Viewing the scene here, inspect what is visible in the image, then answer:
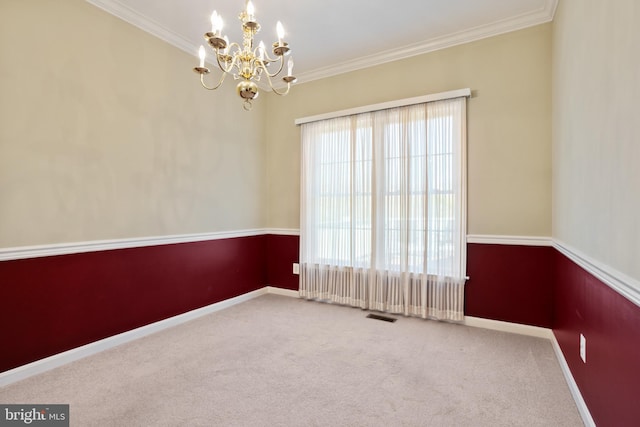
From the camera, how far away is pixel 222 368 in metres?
2.34

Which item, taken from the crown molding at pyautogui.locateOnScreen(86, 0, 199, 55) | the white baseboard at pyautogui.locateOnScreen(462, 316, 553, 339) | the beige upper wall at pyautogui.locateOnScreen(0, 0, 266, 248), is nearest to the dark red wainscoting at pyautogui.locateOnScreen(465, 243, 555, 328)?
the white baseboard at pyautogui.locateOnScreen(462, 316, 553, 339)

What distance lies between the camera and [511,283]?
118 inches

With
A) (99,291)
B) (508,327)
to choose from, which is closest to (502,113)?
(508,327)

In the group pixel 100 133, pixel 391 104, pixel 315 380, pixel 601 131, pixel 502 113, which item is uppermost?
pixel 391 104

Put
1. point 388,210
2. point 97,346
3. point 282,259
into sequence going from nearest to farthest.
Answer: point 97,346
point 388,210
point 282,259

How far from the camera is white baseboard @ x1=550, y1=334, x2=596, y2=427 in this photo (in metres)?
1.70

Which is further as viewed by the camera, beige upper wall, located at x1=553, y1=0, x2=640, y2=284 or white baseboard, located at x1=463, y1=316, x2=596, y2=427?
white baseboard, located at x1=463, y1=316, x2=596, y2=427

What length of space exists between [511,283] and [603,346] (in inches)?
63.5

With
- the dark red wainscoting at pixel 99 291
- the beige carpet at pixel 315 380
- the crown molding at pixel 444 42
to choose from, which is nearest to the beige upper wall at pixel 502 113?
Result: the crown molding at pixel 444 42

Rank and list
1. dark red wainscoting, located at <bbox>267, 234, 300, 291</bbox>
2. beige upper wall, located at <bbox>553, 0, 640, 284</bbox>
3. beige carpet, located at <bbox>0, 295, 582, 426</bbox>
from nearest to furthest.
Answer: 1. beige upper wall, located at <bbox>553, 0, 640, 284</bbox>
2. beige carpet, located at <bbox>0, 295, 582, 426</bbox>
3. dark red wainscoting, located at <bbox>267, 234, 300, 291</bbox>

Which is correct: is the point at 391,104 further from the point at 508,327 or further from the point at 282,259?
the point at 508,327

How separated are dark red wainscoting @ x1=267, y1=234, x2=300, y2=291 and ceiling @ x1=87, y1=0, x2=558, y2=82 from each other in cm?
237

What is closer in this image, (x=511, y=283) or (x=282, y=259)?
(x=511, y=283)

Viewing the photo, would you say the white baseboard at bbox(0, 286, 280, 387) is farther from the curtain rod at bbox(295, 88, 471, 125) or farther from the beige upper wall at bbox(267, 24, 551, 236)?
the beige upper wall at bbox(267, 24, 551, 236)
